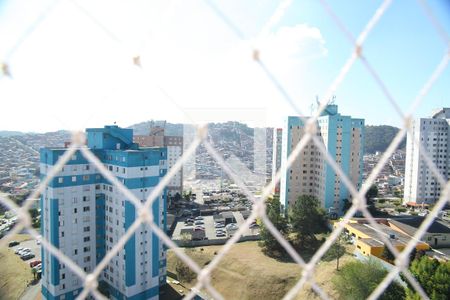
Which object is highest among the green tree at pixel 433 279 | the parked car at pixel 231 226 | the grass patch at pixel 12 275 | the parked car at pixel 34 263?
the green tree at pixel 433 279

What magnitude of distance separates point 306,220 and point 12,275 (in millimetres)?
4864

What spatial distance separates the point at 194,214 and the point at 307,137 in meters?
8.15

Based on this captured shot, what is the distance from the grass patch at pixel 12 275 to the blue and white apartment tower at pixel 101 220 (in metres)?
1.01

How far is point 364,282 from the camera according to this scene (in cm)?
336

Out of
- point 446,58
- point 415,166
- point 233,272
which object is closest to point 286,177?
point 233,272

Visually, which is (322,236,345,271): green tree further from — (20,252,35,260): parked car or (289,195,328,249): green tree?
(20,252,35,260): parked car

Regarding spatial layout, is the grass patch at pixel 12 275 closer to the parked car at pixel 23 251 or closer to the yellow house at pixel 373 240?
the parked car at pixel 23 251

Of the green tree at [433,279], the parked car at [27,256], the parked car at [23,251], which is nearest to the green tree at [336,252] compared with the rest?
the green tree at [433,279]

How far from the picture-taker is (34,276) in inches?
191

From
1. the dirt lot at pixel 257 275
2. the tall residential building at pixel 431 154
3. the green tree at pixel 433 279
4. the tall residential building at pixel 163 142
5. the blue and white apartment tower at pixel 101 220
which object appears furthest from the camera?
the tall residential building at pixel 163 142

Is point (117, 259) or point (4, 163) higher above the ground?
point (4, 163)

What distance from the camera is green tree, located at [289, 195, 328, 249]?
5684mm

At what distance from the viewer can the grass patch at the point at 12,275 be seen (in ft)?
14.8

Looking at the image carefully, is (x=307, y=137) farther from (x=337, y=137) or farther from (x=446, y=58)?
(x=337, y=137)
